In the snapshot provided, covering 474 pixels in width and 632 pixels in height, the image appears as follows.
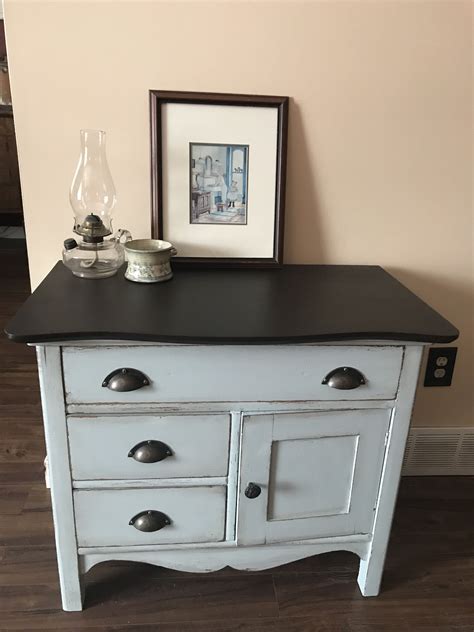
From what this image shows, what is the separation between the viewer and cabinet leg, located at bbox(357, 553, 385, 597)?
1410 mm

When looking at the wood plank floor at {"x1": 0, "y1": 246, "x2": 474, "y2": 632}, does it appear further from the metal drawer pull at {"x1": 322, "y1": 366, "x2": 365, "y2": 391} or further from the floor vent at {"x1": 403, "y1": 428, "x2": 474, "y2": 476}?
the metal drawer pull at {"x1": 322, "y1": 366, "x2": 365, "y2": 391}

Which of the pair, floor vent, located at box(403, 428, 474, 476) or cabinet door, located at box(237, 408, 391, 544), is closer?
cabinet door, located at box(237, 408, 391, 544)

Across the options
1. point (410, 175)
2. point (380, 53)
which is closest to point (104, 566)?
point (410, 175)

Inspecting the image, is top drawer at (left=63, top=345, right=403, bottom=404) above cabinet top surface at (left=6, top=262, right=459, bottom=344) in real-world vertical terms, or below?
below

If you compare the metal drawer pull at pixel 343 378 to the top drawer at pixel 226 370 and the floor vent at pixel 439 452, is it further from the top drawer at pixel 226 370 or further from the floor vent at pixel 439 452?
the floor vent at pixel 439 452

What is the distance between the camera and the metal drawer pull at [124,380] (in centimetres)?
113

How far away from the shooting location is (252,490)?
1274 mm

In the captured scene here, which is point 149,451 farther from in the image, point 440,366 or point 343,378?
point 440,366

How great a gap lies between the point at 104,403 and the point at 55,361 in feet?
0.45

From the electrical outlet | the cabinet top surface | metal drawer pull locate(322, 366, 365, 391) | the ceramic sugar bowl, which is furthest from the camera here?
the electrical outlet

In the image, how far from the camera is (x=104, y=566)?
1520 mm

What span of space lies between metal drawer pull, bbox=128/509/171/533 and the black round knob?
20 centimetres

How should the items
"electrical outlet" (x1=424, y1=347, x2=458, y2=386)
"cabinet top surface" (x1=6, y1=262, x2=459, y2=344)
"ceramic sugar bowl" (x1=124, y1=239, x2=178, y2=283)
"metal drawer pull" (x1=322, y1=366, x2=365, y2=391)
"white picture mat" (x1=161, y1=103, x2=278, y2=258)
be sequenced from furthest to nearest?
"electrical outlet" (x1=424, y1=347, x2=458, y2=386)
"white picture mat" (x1=161, y1=103, x2=278, y2=258)
"ceramic sugar bowl" (x1=124, y1=239, x2=178, y2=283)
"metal drawer pull" (x1=322, y1=366, x2=365, y2=391)
"cabinet top surface" (x1=6, y1=262, x2=459, y2=344)

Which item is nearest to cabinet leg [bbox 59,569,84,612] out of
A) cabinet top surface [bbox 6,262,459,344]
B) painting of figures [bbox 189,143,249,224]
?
cabinet top surface [bbox 6,262,459,344]
